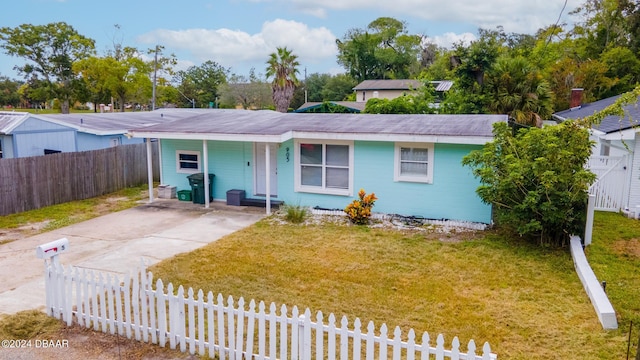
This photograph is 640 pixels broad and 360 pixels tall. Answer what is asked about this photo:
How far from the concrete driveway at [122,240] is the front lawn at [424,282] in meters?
0.72

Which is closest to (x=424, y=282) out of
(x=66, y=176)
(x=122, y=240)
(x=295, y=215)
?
(x=295, y=215)

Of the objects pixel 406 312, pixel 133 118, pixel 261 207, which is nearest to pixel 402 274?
pixel 406 312

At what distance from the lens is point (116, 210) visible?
1414 cm

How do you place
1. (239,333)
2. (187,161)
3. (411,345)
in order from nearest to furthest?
(411,345)
(239,333)
(187,161)

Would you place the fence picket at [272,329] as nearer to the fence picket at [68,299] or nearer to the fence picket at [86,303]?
the fence picket at [86,303]

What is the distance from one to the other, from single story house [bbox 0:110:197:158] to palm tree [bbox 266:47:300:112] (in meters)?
13.1

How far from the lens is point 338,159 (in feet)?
44.8

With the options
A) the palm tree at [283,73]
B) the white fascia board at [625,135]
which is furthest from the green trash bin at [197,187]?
the palm tree at [283,73]

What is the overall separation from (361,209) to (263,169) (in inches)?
146

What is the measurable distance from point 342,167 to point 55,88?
4328 cm

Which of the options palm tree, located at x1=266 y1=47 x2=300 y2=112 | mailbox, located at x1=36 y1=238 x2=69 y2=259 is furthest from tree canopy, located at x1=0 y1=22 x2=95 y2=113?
mailbox, located at x1=36 y1=238 x2=69 y2=259

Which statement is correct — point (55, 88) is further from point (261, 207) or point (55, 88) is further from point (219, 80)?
point (261, 207)

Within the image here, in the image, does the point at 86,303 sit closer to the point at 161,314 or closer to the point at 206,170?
the point at 161,314

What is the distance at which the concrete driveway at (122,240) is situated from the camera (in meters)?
8.05
